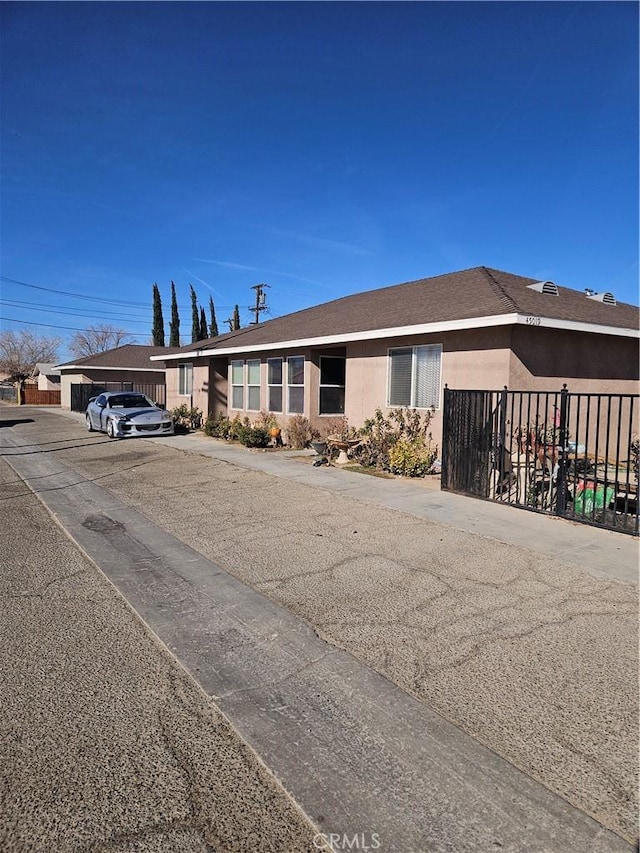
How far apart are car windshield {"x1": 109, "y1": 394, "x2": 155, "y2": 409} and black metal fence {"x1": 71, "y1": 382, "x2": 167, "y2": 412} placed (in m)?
13.1

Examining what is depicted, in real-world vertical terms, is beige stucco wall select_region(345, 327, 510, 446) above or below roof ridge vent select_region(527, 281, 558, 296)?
below

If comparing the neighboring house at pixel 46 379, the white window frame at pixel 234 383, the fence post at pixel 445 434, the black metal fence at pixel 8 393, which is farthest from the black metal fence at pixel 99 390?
the fence post at pixel 445 434

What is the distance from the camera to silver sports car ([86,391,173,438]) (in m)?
Result: 17.1

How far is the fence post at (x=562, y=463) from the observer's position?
6.79 m

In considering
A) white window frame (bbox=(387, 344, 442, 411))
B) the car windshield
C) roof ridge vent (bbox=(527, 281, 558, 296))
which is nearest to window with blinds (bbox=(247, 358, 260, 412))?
the car windshield

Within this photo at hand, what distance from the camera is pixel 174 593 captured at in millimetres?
4535

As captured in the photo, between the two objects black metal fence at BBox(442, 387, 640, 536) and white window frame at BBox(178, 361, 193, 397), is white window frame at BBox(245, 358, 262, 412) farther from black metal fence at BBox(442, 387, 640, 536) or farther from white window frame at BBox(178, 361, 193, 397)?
black metal fence at BBox(442, 387, 640, 536)

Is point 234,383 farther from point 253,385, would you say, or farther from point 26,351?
point 26,351

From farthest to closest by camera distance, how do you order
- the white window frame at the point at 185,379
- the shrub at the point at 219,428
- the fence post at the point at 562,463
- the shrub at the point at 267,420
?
the white window frame at the point at 185,379 < the shrub at the point at 219,428 < the shrub at the point at 267,420 < the fence post at the point at 562,463

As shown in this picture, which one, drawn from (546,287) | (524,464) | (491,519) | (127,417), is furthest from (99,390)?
(491,519)

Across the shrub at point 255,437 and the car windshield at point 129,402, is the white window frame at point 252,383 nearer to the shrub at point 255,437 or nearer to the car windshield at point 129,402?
the shrub at point 255,437

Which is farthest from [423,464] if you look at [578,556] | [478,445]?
[578,556]

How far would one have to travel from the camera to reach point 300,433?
14547 mm
